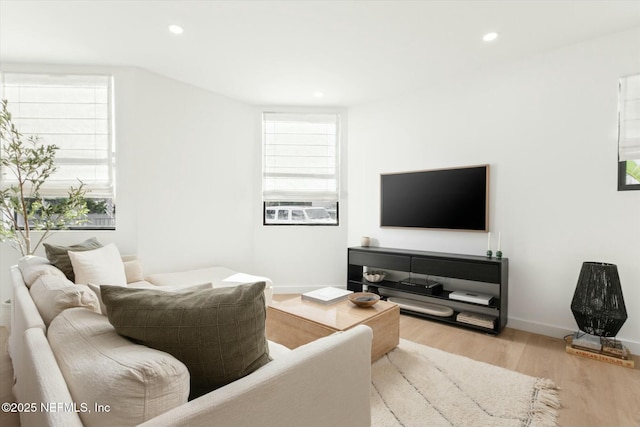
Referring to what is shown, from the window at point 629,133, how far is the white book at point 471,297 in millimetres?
1402

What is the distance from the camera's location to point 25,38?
2770 mm

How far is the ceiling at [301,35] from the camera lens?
2303 millimetres

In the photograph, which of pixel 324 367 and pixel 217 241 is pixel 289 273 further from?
pixel 324 367

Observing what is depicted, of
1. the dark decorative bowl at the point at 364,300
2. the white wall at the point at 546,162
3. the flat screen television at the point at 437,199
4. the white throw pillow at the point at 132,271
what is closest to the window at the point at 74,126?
the white throw pillow at the point at 132,271

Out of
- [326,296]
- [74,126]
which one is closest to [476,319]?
[326,296]

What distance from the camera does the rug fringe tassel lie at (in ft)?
5.66

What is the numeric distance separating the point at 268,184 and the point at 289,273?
4.21 ft

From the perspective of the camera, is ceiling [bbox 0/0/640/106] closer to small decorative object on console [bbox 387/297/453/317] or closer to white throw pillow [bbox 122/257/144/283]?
white throw pillow [bbox 122/257/144/283]

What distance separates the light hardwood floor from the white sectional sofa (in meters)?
1.30

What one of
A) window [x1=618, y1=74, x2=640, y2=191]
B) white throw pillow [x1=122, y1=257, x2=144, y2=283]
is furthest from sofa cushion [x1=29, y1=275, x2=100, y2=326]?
window [x1=618, y1=74, x2=640, y2=191]

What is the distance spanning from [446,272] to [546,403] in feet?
4.49

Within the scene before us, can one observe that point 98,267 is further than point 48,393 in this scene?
Yes

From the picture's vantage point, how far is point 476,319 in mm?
2988

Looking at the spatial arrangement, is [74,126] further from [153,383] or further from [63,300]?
[153,383]
